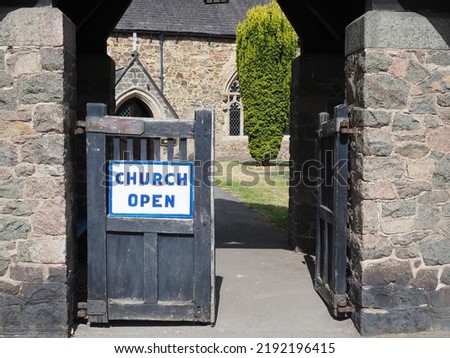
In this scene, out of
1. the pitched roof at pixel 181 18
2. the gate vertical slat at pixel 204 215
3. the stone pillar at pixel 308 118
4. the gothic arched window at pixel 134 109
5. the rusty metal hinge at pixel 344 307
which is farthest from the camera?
the pitched roof at pixel 181 18

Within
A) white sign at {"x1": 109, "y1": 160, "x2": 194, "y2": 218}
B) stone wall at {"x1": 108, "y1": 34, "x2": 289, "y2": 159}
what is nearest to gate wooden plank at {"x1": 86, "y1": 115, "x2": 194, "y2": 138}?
white sign at {"x1": 109, "y1": 160, "x2": 194, "y2": 218}

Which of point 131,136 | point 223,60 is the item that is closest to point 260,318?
point 131,136

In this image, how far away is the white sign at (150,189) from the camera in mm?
4707

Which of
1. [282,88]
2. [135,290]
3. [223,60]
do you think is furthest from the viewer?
[223,60]

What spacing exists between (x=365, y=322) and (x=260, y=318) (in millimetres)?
954

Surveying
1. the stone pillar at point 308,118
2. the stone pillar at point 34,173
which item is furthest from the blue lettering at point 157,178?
the stone pillar at point 308,118

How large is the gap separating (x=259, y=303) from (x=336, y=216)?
1221 millimetres

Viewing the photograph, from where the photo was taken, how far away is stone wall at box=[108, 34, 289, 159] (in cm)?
2178

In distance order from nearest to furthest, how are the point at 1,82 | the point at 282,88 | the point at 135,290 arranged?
the point at 1,82 → the point at 135,290 → the point at 282,88

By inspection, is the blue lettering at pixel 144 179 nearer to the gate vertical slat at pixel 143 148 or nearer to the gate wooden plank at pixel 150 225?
the gate vertical slat at pixel 143 148

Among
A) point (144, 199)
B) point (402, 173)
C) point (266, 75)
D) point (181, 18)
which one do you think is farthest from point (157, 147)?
point (181, 18)

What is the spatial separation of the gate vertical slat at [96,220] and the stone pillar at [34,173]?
20 cm

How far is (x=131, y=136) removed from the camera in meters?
4.70

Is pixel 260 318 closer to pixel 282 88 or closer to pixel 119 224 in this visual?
pixel 119 224
